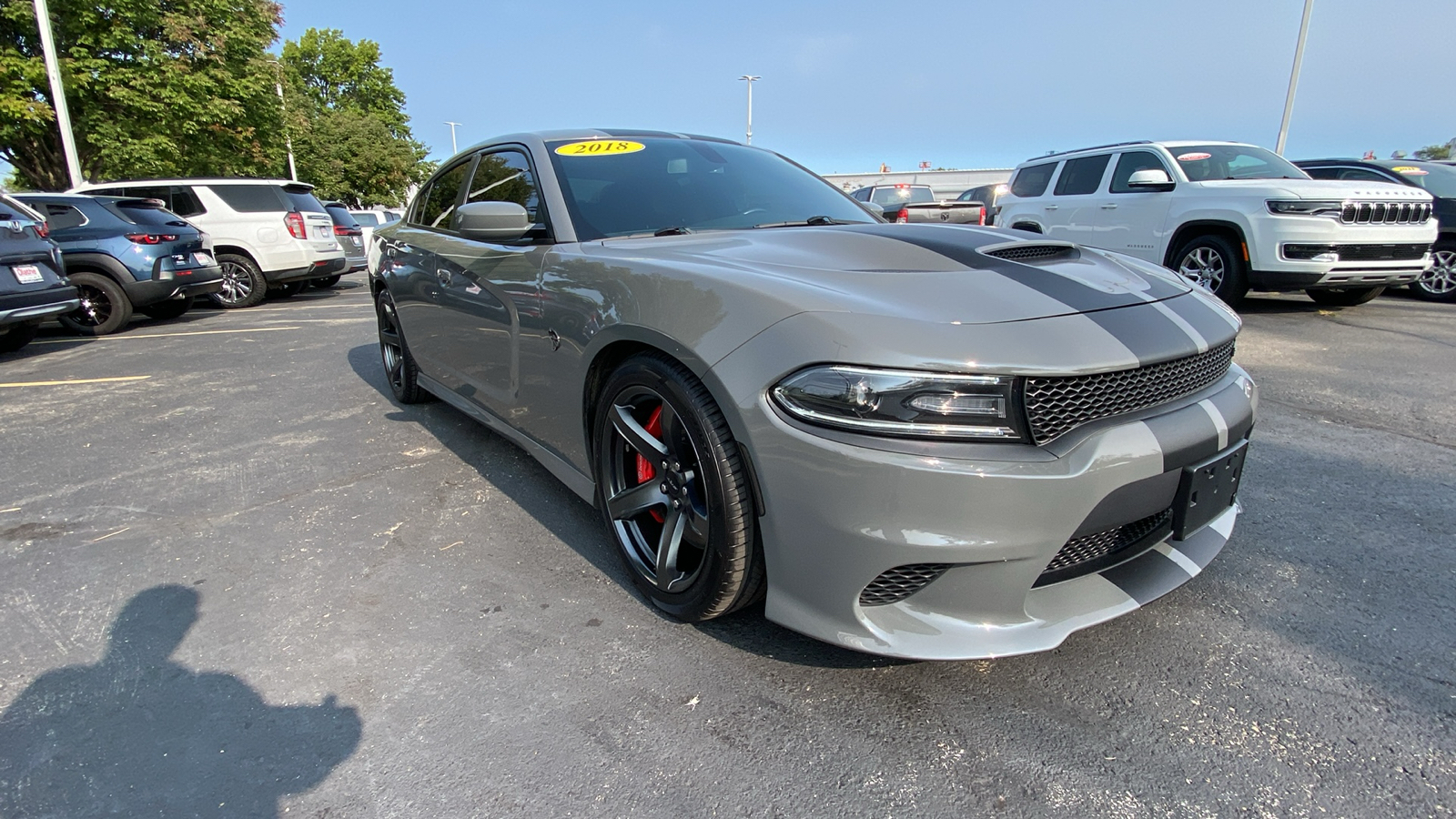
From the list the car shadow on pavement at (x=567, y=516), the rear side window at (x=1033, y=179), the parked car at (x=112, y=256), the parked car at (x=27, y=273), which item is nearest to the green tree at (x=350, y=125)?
the parked car at (x=112, y=256)

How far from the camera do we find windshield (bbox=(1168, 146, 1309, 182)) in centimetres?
752

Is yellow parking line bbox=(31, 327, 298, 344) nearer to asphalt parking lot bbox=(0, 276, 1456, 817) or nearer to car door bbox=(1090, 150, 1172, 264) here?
asphalt parking lot bbox=(0, 276, 1456, 817)

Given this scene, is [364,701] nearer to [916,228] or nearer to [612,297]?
[612,297]

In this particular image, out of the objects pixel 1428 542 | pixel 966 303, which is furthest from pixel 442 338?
pixel 1428 542

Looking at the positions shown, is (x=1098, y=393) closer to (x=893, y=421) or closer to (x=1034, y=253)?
(x=893, y=421)

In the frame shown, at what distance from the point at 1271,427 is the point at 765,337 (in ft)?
11.5

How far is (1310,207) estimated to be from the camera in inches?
264

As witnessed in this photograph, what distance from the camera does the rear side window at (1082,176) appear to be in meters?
8.59

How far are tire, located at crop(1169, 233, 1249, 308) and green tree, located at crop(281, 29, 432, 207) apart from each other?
30.2 meters

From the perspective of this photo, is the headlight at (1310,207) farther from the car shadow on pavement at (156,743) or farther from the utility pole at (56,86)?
the utility pole at (56,86)

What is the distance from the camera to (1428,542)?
8.59 feet

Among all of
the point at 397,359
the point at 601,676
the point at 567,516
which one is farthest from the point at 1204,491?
the point at 397,359

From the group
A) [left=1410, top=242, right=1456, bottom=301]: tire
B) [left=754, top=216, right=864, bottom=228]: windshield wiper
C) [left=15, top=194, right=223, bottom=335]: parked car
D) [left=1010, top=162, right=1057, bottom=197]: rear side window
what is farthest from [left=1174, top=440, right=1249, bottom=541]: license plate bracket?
[left=15, top=194, right=223, bottom=335]: parked car

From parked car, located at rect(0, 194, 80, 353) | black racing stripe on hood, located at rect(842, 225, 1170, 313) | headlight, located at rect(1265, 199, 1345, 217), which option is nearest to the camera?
black racing stripe on hood, located at rect(842, 225, 1170, 313)
